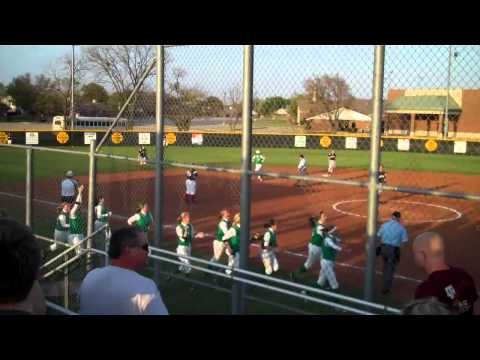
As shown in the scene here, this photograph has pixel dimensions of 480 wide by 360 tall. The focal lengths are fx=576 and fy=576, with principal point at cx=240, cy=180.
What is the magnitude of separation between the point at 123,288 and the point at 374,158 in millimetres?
3328

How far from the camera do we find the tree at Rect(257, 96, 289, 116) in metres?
7.28

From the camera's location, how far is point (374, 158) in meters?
6.03

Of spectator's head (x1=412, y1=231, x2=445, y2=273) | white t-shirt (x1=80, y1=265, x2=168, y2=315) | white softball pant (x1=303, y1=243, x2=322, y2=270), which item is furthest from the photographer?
white softball pant (x1=303, y1=243, x2=322, y2=270)

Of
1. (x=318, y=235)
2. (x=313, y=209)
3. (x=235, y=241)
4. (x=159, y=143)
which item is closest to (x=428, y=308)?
(x=159, y=143)

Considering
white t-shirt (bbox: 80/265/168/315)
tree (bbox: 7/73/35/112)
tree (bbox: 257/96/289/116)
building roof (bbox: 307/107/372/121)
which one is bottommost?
white t-shirt (bbox: 80/265/168/315)

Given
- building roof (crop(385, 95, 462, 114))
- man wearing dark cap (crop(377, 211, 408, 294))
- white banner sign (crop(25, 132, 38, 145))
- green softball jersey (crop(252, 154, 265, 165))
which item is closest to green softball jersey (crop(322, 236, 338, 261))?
man wearing dark cap (crop(377, 211, 408, 294))

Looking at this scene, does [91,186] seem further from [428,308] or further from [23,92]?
[23,92]

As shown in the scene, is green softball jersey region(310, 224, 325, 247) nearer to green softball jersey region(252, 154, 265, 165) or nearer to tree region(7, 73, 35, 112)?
green softball jersey region(252, 154, 265, 165)

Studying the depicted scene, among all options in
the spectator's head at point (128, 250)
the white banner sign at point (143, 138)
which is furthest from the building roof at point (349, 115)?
the white banner sign at point (143, 138)

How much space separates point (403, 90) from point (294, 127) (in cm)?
190

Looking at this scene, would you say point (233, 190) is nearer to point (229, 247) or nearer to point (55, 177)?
point (55, 177)

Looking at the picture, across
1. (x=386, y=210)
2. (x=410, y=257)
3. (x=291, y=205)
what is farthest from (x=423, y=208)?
(x=410, y=257)

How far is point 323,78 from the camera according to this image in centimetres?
675

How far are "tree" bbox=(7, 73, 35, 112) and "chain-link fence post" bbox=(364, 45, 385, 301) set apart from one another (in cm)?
6530
